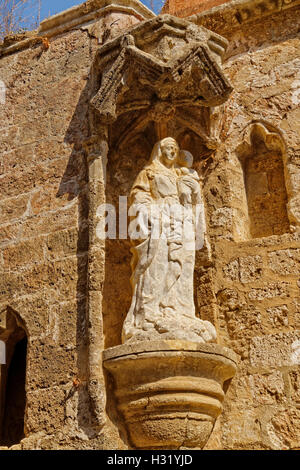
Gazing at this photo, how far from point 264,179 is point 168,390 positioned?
1843 millimetres

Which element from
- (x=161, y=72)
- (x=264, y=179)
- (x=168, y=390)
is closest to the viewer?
(x=168, y=390)

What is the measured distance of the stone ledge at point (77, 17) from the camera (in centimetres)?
583

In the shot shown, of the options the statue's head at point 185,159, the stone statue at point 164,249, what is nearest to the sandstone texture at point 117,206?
the statue's head at point 185,159

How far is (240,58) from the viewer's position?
5.72 meters

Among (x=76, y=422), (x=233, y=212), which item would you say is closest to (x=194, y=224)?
(x=233, y=212)

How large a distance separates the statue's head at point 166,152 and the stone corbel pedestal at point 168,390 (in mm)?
1396

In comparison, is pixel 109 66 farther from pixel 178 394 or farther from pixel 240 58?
pixel 178 394

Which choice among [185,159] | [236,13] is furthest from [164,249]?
[236,13]

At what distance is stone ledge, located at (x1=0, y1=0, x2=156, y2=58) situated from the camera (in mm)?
5832

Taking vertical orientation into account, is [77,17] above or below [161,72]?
above

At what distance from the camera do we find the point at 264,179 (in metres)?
5.48

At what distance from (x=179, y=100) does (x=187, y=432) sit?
233cm

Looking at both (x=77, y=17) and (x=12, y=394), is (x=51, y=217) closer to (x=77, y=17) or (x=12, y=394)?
(x=12, y=394)

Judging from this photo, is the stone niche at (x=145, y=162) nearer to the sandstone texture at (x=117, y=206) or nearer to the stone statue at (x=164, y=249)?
the sandstone texture at (x=117, y=206)
